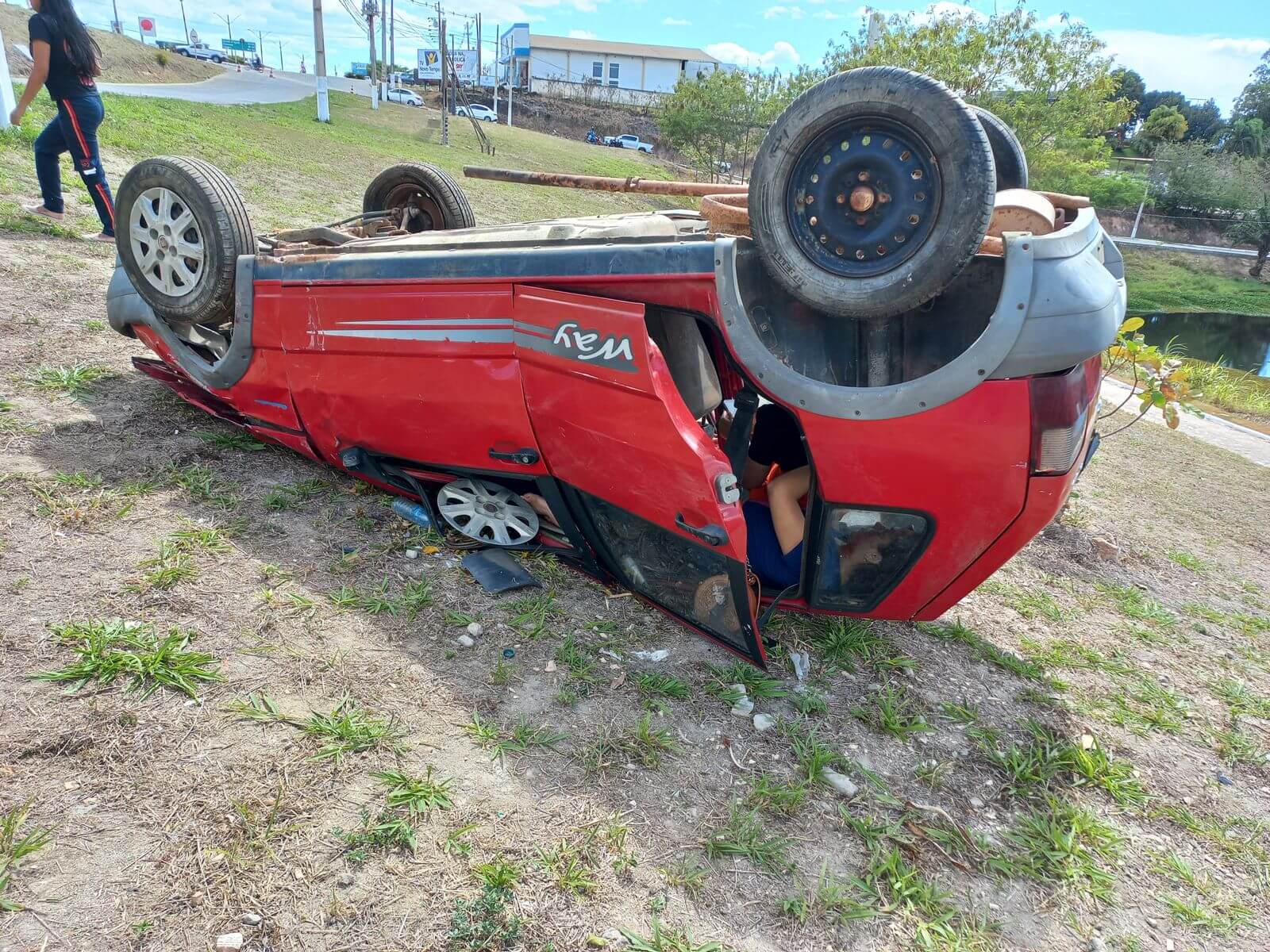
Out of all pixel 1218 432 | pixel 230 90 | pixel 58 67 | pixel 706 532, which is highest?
pixel 230 90

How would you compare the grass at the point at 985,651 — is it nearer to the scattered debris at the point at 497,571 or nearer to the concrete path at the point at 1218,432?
the scattered debris at the point at 497,571

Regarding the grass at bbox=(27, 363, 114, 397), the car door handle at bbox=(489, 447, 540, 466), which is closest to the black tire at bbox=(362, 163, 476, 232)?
the grass at bbox=(27, 363, 114, 397)

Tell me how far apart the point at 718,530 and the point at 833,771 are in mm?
878

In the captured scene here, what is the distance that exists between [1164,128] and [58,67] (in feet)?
195

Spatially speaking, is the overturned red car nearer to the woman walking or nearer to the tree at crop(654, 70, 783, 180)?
the woman walking

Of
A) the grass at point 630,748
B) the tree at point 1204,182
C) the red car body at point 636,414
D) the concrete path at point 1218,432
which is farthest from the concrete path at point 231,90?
the tree at point 1204,182

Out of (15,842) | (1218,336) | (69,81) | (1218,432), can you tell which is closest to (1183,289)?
(1218,336)

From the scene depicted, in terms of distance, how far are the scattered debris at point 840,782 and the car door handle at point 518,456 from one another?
5.06 ft

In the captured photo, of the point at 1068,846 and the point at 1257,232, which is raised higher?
the point at 1068,846

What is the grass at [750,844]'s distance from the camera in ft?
7.36

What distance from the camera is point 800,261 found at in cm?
253

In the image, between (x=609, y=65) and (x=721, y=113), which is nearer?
(x=721, y=113)

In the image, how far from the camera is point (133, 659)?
2568 millimetres

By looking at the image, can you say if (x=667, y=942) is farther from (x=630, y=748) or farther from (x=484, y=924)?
(x=630, y=748)
